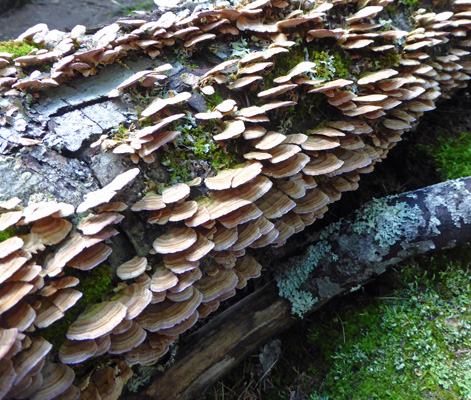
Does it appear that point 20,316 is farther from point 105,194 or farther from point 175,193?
point 175,193

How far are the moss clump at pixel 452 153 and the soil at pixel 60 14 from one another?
6.44 m

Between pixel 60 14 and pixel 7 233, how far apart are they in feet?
24.1

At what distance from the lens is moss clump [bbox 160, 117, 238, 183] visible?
3.10m

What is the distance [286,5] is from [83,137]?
2552 mm

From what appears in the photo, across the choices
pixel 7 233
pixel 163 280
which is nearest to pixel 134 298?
pixel 163 280

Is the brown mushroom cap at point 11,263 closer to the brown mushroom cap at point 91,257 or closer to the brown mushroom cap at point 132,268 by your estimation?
the brown mushroom cap at point 91,257

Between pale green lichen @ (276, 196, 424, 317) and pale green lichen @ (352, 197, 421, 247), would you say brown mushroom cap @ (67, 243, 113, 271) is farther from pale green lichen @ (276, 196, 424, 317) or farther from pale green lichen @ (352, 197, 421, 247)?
pale green lichen @ (352, 197, 421, 247)

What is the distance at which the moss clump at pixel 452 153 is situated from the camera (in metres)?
5.03

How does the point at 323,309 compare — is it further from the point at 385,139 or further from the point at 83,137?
the point at 83,137

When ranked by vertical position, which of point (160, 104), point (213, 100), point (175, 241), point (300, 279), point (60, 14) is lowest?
point (300, 279)

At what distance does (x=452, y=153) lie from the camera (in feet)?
17.3

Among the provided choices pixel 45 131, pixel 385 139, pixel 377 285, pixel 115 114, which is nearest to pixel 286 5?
pixel 385 139

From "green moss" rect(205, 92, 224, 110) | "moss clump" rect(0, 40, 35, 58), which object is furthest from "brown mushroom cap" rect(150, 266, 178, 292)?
"moss clump" rect(0, 40, 35, 58)

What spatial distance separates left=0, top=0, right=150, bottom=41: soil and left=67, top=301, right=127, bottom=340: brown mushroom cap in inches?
267
